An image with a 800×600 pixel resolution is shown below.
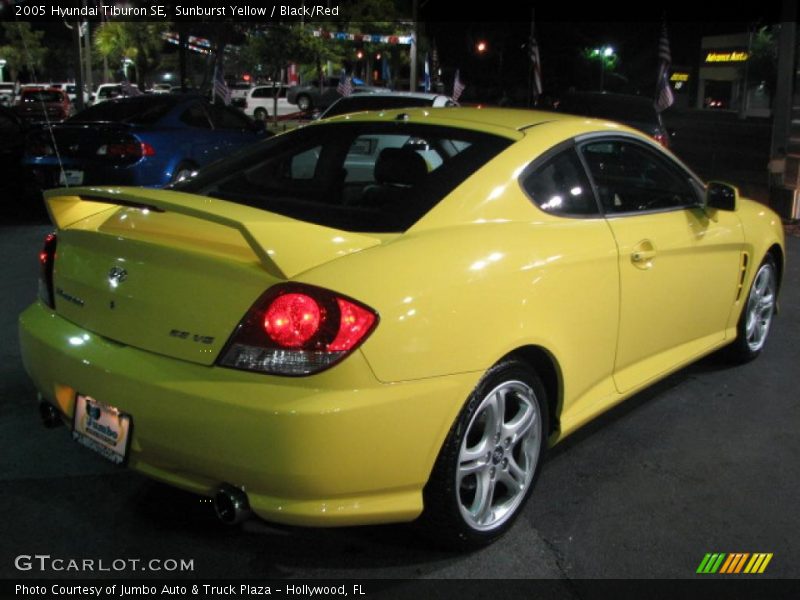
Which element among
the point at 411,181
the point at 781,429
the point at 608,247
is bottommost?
the point at 781,429

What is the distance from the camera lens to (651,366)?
3740 mm

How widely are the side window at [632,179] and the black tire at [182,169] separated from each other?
232 inches

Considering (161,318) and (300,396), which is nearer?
(300,396)

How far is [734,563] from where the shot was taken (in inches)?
111

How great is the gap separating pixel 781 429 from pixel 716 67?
251 feet

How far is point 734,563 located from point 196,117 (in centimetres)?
852

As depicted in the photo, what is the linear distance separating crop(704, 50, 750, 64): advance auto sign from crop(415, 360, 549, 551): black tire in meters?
70.5

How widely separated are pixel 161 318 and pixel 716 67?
7843 centimetres

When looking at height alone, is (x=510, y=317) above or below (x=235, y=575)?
above

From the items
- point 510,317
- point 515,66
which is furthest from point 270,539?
point 515,66

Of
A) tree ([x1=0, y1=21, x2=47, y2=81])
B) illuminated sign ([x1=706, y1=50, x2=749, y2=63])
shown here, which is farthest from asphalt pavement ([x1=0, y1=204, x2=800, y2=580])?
illuminated sign ([x1=706, y1=50, x2=749, y2=63])

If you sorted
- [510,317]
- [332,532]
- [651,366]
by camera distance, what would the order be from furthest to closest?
[651,366] → [332,532] → [510,317]

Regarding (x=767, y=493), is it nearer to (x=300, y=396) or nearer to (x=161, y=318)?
(x=300, y=396)

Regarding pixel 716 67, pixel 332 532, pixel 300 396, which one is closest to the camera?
pixel 300 396
